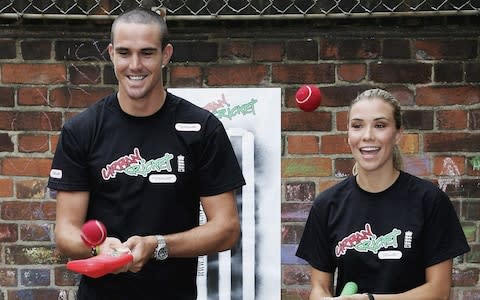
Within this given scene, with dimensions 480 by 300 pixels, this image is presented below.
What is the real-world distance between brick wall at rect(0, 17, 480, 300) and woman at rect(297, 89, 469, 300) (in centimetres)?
91

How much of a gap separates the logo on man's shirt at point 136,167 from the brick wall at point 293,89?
110cm

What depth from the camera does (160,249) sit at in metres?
2.54

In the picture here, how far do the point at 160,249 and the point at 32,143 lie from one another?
1.42m

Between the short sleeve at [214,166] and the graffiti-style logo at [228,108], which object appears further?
the graffiti-style logo at [228,108]

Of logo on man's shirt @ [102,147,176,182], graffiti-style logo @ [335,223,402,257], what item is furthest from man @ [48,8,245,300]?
graffiti-style logo @ [335,223,402,257]

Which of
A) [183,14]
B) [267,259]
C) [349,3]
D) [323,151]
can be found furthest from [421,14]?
[267,259]

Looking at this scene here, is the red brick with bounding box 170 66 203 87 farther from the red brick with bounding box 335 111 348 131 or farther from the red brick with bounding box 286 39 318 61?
the red brick with bounding box 335 111 348 131

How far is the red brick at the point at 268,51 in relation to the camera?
3.62 m

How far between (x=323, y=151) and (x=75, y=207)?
55.2 inches

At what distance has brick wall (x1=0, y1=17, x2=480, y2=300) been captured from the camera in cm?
360

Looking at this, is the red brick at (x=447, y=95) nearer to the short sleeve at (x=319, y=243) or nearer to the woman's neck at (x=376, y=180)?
the woman's neck at (x=376, y=180)

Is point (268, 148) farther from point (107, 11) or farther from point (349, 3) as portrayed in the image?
point (107, 11)

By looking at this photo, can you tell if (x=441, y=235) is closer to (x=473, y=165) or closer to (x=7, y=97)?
(x=473, y=165)

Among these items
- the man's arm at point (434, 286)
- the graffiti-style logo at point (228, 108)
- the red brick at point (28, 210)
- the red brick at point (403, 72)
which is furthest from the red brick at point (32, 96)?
the man's arm at point (434, 286)
